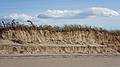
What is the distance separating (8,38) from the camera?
27.0 meters

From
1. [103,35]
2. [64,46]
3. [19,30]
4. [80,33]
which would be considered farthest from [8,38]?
[103,35]

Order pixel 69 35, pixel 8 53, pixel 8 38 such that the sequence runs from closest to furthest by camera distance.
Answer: pixel 8 53, pixel 8 38, pixel 69 35

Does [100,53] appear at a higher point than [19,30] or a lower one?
lower

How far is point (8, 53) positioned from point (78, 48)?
5385 mm

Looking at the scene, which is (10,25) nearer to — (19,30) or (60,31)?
(19,30)

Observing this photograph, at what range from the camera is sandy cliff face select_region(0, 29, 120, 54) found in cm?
2611

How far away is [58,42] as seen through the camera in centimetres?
2817

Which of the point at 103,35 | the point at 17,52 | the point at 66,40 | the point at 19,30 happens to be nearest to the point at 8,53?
the point at 17,52

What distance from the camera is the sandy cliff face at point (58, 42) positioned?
26.1m

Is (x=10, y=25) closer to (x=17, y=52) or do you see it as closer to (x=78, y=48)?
(x=17, y=52)

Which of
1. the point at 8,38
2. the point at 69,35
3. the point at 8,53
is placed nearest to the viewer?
the point at 8,53

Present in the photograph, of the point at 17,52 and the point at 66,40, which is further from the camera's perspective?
the point at 66,40

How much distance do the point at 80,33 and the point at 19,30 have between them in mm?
5019

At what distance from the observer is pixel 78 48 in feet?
90.2
